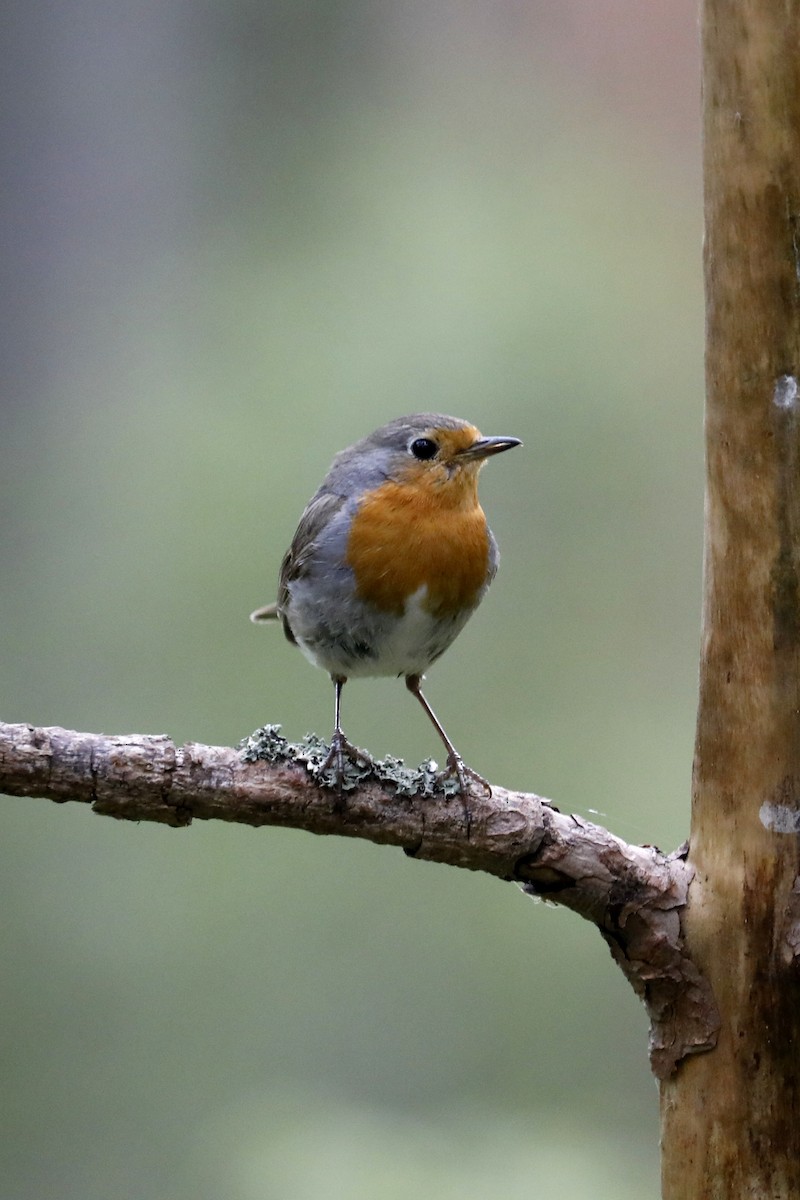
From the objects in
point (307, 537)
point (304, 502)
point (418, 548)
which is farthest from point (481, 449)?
point (304, 502)

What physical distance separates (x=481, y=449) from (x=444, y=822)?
Result: 0.95m

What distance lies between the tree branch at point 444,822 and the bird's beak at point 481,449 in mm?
858

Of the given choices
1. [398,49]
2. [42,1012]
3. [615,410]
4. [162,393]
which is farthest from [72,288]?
[42,1012]

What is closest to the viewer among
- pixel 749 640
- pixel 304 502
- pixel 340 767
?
pixel 749 640

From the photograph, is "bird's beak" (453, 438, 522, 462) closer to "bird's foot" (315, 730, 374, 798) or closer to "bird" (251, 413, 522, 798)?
"bird" (251, 413, 522, 798)

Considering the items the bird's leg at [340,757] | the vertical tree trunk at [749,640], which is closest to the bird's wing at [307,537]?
the bird's leg at [340,757]

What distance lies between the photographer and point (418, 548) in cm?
279

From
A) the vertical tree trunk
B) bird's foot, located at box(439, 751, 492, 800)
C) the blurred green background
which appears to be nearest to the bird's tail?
the blurred green background

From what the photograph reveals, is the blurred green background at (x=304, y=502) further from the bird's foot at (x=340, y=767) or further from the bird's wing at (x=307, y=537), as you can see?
the bird's foot at (x=340, y=767)

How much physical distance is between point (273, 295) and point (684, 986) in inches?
120

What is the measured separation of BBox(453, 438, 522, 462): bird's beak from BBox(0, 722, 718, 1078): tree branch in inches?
33.8

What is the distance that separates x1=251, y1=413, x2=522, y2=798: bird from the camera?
2787 mm

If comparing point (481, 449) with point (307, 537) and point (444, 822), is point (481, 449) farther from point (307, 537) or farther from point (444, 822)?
point (444, 822)

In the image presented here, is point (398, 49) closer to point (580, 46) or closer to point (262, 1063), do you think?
point (580, 46)
